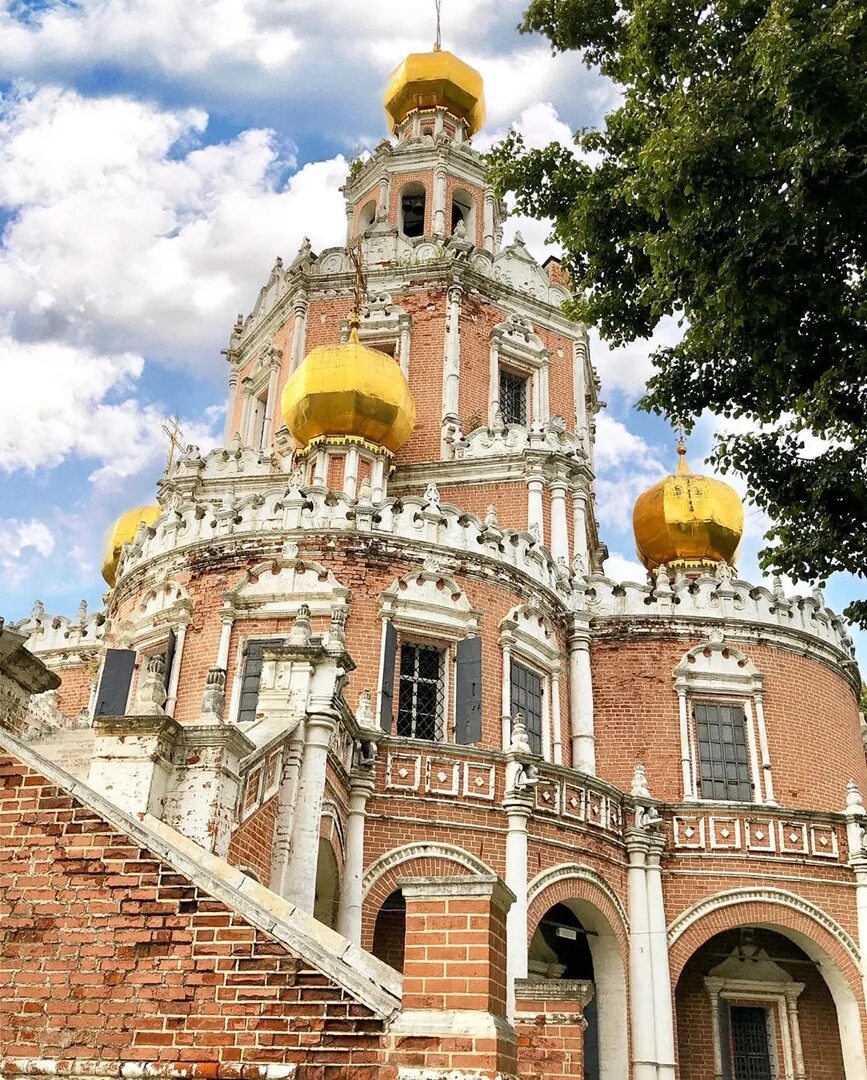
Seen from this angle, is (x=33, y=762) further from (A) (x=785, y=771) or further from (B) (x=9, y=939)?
(A) (x=785, y=771)

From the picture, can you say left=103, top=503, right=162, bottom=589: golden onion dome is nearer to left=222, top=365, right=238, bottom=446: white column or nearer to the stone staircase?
left=222, top=365, right=238, bottom=446: white column

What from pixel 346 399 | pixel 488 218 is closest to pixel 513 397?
pixel 488 218

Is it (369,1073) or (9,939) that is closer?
(369,1073)

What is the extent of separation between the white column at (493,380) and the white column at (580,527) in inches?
124

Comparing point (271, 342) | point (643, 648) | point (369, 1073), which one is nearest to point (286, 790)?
point (369, 1073)

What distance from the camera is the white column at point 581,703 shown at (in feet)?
65.4

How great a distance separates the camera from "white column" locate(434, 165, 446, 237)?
30.4m

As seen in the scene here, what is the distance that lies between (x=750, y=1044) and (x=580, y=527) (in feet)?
35.9

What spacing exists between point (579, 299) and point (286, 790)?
6.65 m

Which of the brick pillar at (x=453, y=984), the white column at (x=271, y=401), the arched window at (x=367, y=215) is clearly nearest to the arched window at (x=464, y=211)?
the arched window at (x=367, y=215)

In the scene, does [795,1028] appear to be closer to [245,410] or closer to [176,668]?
[176,668]

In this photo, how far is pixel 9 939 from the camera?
19.9ft

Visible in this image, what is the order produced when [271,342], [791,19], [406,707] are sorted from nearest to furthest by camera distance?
[791,19] < [406,707] < [271,342]

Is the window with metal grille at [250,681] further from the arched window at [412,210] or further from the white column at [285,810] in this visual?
the arched window at [412,210]
